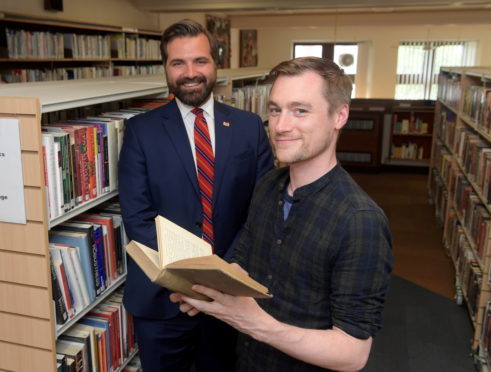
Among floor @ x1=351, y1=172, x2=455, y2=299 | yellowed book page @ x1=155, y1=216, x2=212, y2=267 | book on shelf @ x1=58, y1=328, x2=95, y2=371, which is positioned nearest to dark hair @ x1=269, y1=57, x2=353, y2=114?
yellowed book page @ x1=155, y1=216, x2=212, y2=267

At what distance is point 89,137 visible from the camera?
5.72 feet

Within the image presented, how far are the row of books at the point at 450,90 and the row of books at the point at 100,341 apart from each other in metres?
3.98

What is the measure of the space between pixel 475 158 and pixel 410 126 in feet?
16.3

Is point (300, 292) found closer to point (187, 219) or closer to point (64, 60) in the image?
point (187, 219)

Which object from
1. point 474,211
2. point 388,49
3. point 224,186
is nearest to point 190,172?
point 224,186

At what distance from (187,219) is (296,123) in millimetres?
873

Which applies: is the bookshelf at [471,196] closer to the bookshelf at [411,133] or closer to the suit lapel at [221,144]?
the suit lapel at [221,144]

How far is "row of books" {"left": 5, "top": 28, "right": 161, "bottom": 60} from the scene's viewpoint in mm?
5090

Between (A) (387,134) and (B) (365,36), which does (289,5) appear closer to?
(A) (387,134)

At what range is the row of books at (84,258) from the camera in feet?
5.37

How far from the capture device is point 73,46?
5984 mm

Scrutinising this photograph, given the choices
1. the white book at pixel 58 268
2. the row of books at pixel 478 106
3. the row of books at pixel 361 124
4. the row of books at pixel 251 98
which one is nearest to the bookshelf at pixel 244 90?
the row of books at pixel 251 98

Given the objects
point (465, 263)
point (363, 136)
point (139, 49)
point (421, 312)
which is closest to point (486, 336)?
point (421, 312)

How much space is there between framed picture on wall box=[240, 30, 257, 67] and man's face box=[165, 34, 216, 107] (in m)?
9.25
